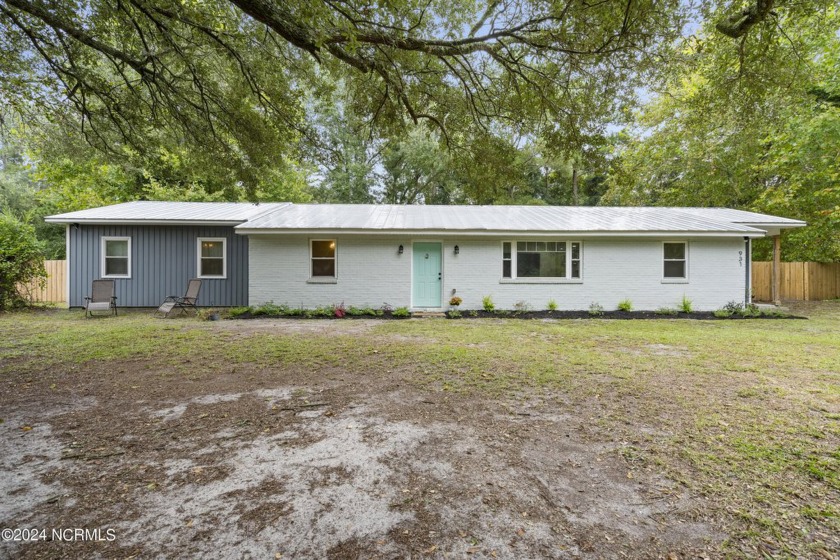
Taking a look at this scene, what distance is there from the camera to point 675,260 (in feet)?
37.9

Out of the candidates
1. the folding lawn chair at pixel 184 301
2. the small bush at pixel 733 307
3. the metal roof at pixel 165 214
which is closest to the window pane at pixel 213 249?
the metal roof at pixel 165 214

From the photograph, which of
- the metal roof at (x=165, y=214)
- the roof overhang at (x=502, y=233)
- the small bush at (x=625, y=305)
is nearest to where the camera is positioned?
the roof overhang at (x=502, y=233)

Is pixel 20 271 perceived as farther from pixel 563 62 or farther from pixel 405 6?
pixel 563 62

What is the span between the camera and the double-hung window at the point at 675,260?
11.5 meters

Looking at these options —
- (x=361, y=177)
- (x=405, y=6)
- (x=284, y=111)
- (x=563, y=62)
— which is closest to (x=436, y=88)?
(x=405, y=6)

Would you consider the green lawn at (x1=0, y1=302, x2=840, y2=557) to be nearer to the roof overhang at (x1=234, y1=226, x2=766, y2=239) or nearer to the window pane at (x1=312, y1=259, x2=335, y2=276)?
the window pane at (x1=312, y1=259, x2=335, y2=276)

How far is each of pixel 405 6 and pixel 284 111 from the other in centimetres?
302

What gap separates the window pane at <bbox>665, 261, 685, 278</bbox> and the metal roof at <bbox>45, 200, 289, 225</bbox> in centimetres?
1210

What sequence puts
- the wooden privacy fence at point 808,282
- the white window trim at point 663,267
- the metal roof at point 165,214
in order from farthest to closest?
1. the wooden privacy fence at point 808,282
2. the white window trim at point 663,267
3. the metal roof at point 165,214

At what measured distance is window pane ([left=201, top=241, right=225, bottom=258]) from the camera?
1216 centimetres

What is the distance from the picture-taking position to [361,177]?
79.8ft

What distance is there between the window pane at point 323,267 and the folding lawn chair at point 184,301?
3.16m

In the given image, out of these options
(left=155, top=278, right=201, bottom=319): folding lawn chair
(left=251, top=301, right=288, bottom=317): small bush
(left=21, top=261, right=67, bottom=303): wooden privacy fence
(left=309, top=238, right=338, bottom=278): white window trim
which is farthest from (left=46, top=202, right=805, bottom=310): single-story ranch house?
(left=21, top=261, right=67, bottom=303): wooden privacy fence

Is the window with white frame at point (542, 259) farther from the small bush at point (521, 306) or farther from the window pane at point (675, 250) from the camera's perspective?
the window pane at point (675, 250)
